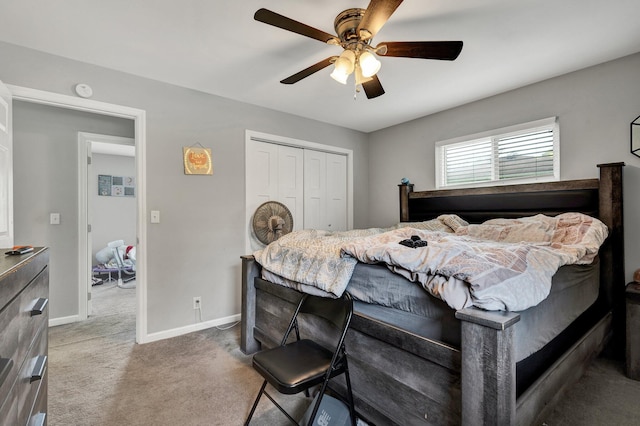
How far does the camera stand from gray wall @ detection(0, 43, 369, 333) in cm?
253

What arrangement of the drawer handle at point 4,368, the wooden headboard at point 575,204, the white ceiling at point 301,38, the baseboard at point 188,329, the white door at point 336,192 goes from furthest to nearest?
the white door at point 336,192 → the baseboard at point 188,329 → the wooden headboard at point 575,204 → the white ceiling at point 301,38 → the drawer handle at point 4,368

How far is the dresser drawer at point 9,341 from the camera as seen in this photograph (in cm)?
64

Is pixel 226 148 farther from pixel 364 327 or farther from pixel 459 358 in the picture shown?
pixel 459 358

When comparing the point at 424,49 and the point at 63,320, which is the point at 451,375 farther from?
the point at 63,320

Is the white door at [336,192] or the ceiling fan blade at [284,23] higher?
the ceiling fan blade at [284,23]

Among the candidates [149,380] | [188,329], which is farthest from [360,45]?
[188,329]

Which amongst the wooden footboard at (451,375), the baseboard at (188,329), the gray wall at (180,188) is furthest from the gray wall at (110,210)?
the wooden footboard at (451,375)

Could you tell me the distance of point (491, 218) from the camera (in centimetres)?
Answer: 299

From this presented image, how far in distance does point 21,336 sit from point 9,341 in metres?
0.13

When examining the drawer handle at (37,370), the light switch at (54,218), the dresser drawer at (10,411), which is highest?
the light switch at (54,218)

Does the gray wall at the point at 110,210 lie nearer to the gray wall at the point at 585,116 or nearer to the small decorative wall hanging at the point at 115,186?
the small decorative wall hanging at the point at 115,186

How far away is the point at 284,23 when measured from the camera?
5.02 feet

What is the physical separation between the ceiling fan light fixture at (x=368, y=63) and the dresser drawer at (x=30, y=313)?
1773 millimetres

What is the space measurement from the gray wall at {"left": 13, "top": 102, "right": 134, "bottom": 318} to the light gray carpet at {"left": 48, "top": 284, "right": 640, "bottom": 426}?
719 mm
